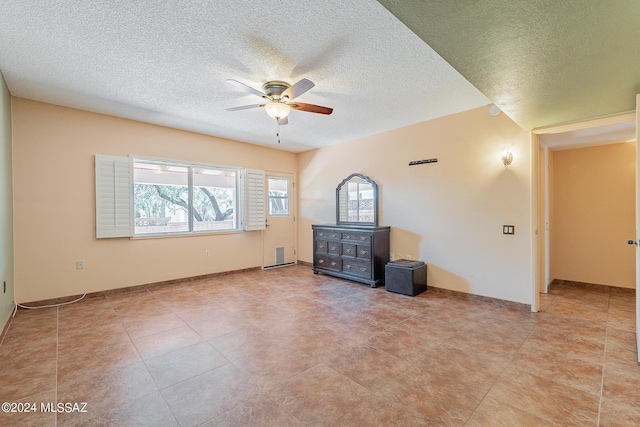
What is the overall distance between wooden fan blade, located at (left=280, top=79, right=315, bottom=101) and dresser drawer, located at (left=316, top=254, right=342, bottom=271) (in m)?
3.07

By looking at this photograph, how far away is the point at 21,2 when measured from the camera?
6.10 ft

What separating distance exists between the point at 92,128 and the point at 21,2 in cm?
246

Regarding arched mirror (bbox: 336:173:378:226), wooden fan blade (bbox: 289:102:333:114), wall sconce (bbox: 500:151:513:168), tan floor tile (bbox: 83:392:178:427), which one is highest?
wooden fan blade (bbox: 289:102:333:114)

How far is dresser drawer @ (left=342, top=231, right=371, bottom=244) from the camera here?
4566mm

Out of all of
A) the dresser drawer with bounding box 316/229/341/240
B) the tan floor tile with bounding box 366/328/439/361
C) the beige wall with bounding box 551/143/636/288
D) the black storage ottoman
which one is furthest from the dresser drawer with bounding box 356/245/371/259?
the beige wall with bounding box 551/143/636/288

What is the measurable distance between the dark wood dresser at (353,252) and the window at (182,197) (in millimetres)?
1814

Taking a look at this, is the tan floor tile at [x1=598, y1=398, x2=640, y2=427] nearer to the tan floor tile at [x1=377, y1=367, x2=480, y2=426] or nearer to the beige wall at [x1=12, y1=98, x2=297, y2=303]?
the tan floor tile at [x1=377, y1=367, x2=480, y2=426]

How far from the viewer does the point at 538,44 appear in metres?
1.61

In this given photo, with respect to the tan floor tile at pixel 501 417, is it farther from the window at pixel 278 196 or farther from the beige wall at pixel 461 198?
the window at pixel 278 196

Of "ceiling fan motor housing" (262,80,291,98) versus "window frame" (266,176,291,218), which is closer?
"ceiling fan motor housing" (262,80,291,98)

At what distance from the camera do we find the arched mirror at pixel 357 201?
4996mm

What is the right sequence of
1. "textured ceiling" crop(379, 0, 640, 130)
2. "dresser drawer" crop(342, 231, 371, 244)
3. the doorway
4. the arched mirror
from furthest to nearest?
the doorway, the arched mirror, "dresser drawer" crop(342, 231, 371, 244), "textured ceiling" crop(379, 0, 640, 130)

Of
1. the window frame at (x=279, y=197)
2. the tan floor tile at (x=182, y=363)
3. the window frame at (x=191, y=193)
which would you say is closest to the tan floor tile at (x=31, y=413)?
the tan floor tile at (x=182, y=363)

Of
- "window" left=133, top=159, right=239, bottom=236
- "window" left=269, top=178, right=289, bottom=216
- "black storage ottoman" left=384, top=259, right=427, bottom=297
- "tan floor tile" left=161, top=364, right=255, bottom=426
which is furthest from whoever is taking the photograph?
"window" left=269, top=178, right=289, bottom=216
